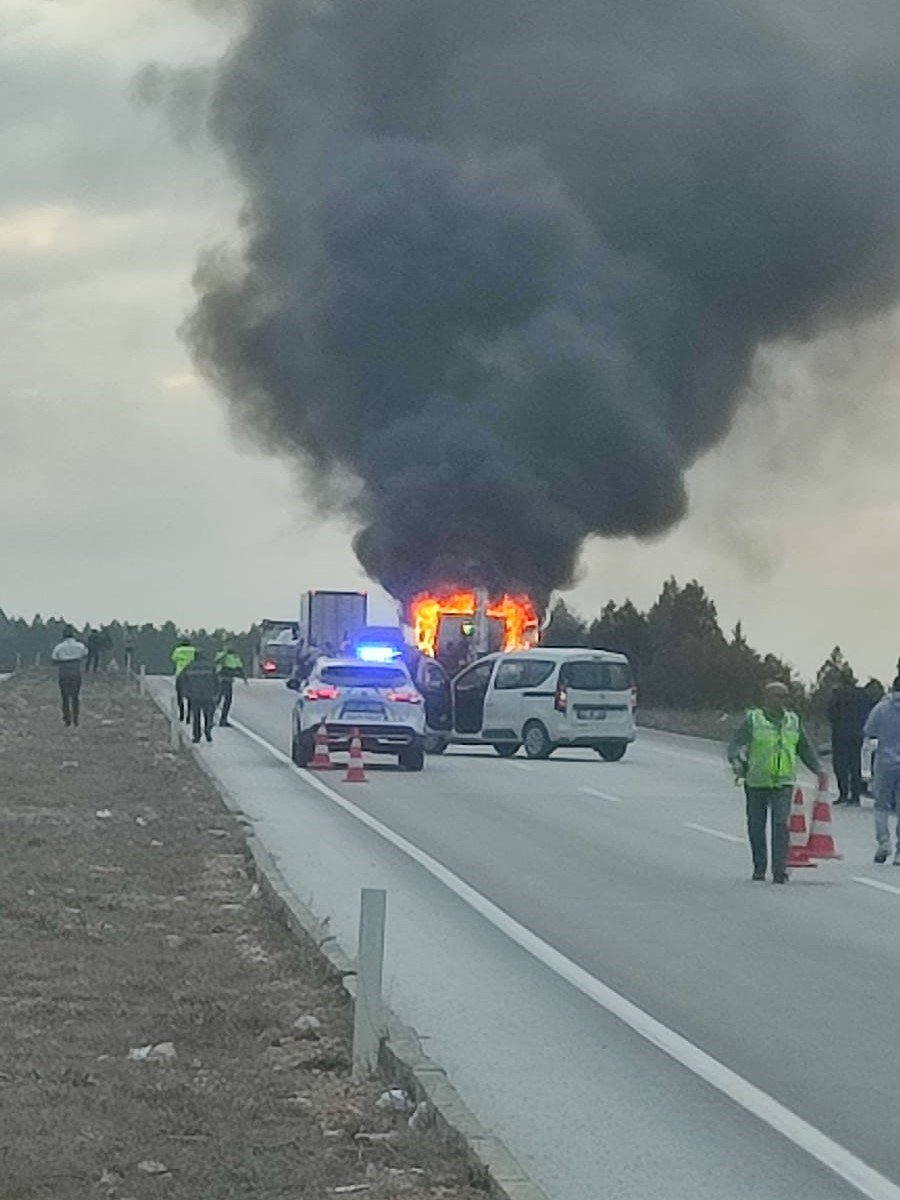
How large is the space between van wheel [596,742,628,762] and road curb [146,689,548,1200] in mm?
24297

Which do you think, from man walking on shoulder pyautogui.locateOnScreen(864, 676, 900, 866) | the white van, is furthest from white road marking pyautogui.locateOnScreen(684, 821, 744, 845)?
the white van

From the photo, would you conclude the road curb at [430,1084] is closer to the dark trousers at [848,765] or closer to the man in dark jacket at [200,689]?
the dark trousers at [848,765]

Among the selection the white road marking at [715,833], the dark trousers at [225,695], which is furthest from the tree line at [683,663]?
the white road marking at [715,833]

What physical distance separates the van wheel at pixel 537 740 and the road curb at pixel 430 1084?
23.8 m

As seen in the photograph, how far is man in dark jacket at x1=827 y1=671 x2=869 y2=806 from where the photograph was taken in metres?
29.6

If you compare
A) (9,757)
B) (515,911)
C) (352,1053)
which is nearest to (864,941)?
(515,911)

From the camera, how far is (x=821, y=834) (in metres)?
20.8

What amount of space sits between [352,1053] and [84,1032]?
124 centimetres

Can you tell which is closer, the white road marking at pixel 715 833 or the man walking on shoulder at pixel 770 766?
the man walking on shoulder at pixel 770 766

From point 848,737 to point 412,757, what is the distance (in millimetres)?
6981

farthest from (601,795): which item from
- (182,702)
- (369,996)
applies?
(369,996)

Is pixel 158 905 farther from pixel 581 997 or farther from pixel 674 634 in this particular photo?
pixel 674 634

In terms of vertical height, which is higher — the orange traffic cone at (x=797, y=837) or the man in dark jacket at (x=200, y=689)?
the man in dark jacket at (x=200, y=689)

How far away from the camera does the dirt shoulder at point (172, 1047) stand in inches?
289
